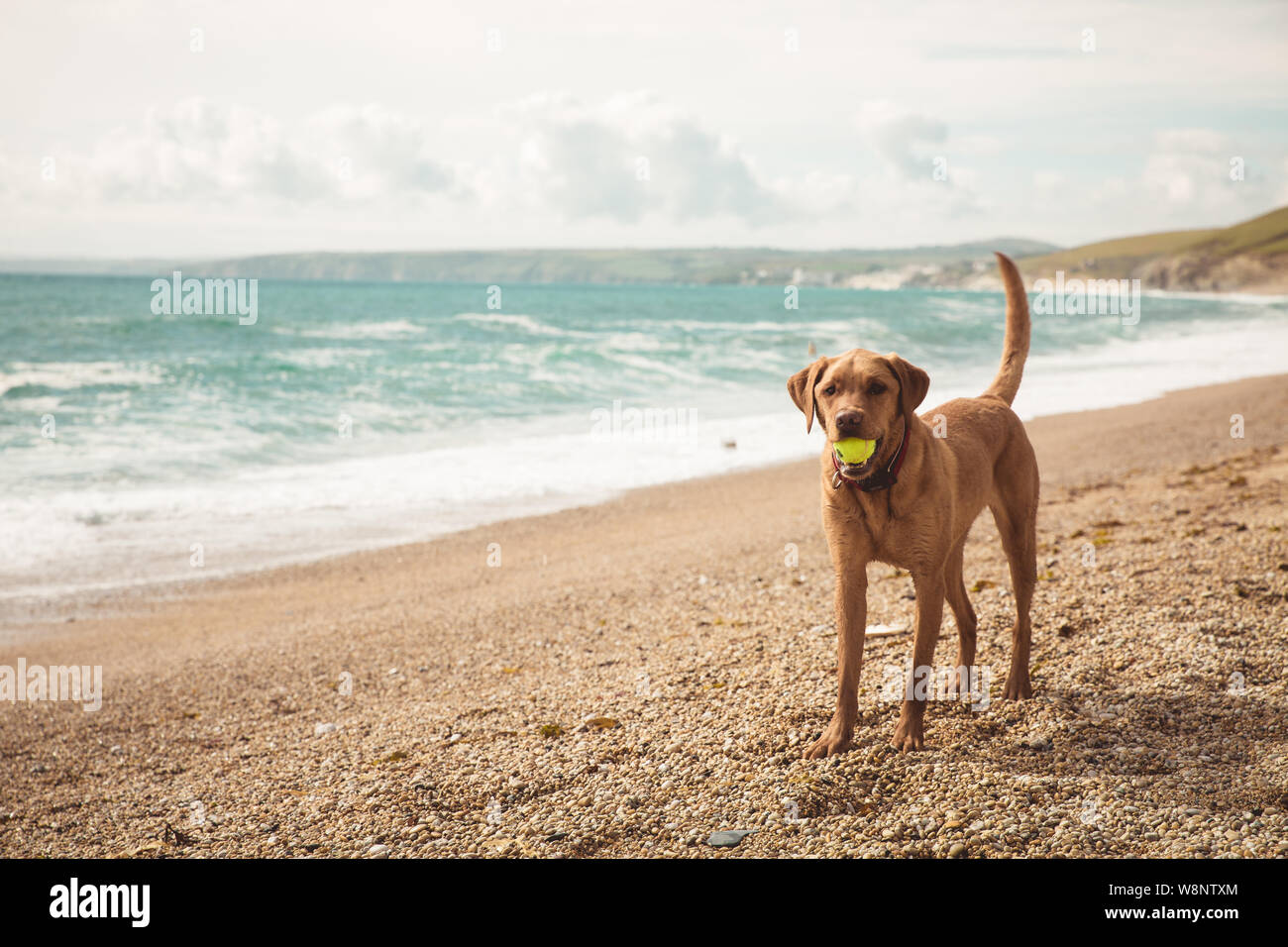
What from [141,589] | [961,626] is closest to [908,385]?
[961,626]

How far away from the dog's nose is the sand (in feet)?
4.98

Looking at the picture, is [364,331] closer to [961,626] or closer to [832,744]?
[961,626]

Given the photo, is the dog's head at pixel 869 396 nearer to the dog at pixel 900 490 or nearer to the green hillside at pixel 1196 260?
the dog at pixel 900 490

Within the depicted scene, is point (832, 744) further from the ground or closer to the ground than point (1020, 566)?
closer to the ground

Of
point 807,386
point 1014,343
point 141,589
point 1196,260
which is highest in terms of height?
point 1196,260

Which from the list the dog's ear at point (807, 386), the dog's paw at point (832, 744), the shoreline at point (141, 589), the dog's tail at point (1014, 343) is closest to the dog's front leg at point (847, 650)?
the dog's paw at point (832, 744)

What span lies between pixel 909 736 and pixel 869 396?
5.21ft

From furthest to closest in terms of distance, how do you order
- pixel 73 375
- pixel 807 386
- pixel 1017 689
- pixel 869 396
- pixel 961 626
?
pixel 73 375
pixel 961 626
pixel 1017 689
pixel 807 386
pixel 869 396

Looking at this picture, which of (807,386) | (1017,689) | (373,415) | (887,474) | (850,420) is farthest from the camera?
(373,415)

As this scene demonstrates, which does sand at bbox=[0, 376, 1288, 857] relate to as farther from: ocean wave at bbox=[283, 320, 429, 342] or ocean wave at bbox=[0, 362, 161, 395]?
ocean wave at bbox=[283, 320, 429, 342]

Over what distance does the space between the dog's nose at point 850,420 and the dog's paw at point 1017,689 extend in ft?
6.29

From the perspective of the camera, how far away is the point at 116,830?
445 centimetres

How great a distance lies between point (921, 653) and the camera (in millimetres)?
3922
